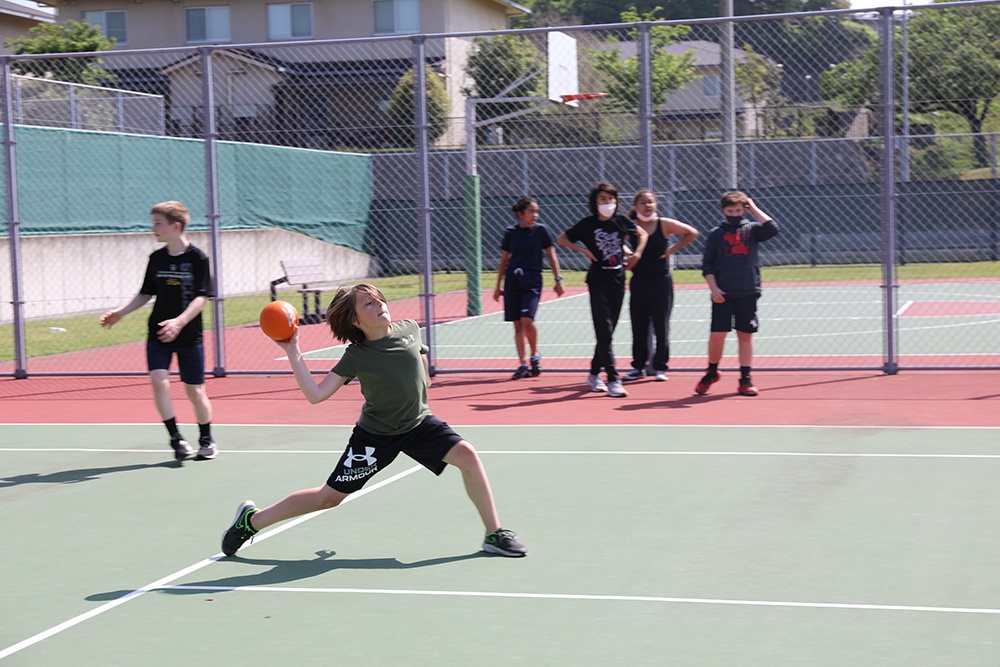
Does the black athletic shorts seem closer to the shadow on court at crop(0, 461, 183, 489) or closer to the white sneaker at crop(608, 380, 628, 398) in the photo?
the shadow on court at crop(0, 461, 183, 489)

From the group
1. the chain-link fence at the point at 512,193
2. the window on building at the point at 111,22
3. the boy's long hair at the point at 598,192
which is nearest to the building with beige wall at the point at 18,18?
the window on building at the point at 111,22

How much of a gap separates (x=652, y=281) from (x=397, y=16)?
38.4 metres

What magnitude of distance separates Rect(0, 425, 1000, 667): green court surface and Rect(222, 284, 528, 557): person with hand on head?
7.9 inches

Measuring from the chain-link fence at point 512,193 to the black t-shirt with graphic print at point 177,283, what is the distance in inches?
145

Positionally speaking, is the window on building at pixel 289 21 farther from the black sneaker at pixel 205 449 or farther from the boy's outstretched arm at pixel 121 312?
the black sneaker at pixel 205 449

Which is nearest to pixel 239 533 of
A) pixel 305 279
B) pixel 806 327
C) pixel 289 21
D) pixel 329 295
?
pixel 806 327

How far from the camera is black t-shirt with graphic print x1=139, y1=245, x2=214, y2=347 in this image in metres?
8.92

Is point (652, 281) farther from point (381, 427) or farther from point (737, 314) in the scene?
point (381, 427)

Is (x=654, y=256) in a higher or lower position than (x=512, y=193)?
lower

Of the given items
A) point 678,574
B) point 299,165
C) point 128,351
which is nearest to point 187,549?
point 678,574

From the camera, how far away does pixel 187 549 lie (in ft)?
21.1

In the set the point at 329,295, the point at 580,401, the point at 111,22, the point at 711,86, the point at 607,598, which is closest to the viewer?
the point at 607,598

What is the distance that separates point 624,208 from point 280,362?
12.9m

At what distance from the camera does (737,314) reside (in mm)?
11445
